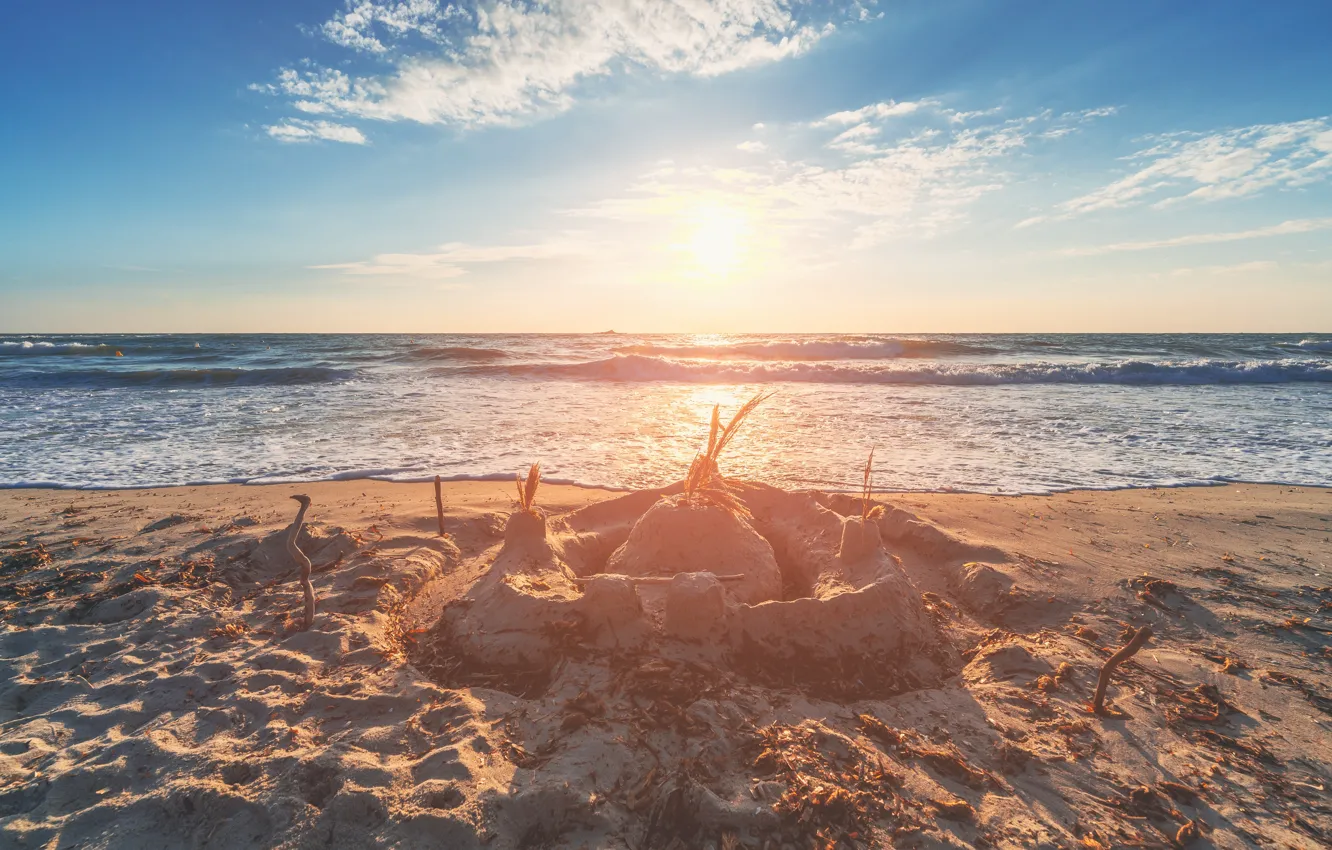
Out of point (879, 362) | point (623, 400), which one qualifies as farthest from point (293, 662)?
point (879, 362)

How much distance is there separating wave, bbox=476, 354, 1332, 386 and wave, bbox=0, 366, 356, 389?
23.3ft

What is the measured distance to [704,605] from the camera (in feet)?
10.1

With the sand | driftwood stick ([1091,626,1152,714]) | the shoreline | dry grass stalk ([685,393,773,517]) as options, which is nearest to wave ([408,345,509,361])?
the shoreline

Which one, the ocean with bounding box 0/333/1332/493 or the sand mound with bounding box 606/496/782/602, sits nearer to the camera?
the sand mound with bounding box 606/496/782/602

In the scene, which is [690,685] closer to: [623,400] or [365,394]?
[623,400]

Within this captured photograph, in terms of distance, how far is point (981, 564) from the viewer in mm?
4387

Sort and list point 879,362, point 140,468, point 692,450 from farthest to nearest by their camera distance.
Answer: point 879,362, point 692,450, point 140,468

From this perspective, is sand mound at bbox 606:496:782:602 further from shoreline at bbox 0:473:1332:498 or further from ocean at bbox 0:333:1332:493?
ocean at bbox 0:333:1332:493

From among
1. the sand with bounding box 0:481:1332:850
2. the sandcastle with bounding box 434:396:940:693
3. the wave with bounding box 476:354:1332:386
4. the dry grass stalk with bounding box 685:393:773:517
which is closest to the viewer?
the sand with bounding box 0:481:1332:850

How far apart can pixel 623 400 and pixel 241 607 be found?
1269 centimetres

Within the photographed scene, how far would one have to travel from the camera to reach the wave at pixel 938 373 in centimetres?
2170

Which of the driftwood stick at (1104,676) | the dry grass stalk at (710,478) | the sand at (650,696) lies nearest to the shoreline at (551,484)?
the sand at (650,696)

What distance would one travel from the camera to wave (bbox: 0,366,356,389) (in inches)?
779

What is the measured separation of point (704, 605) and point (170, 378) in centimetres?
2607
